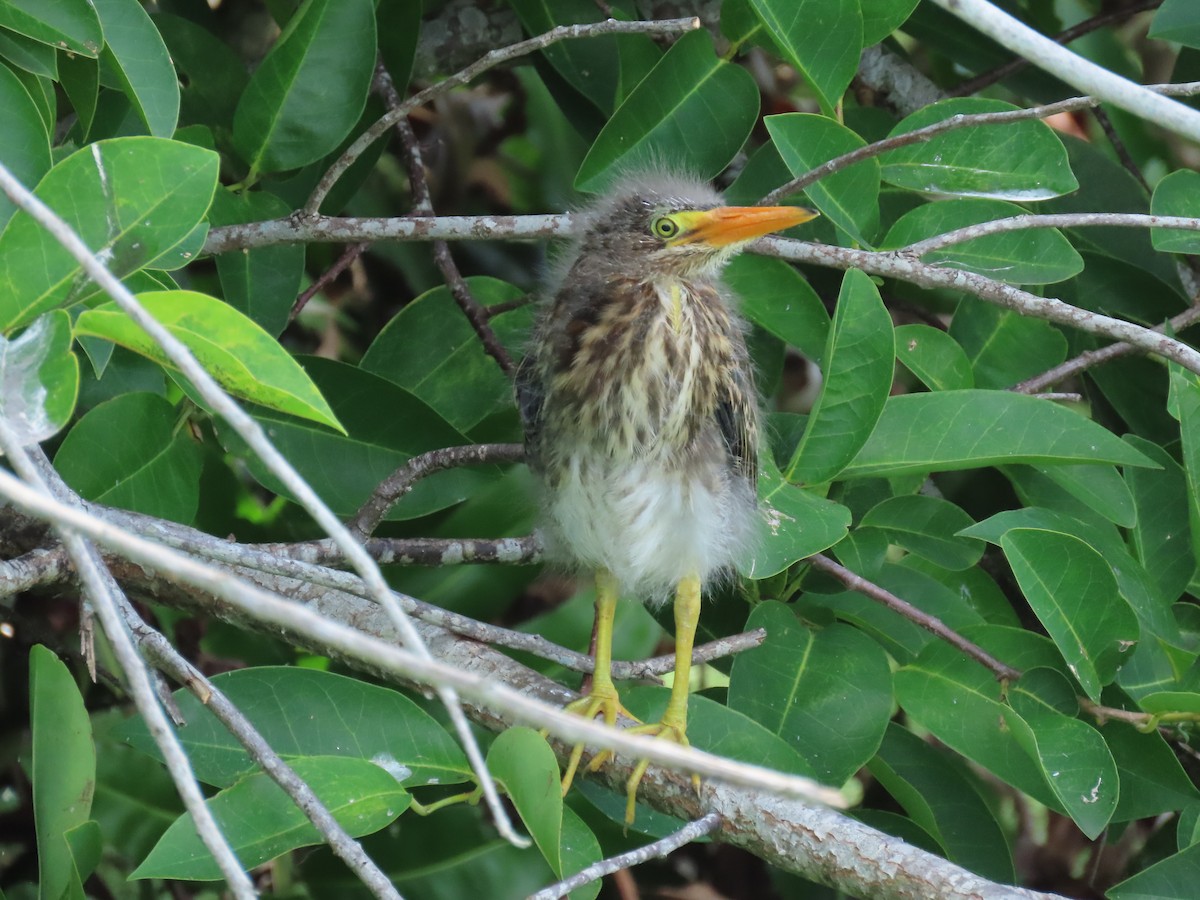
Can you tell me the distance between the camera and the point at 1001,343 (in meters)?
2.57

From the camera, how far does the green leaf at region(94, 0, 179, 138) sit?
195cm

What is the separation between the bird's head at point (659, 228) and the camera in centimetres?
248

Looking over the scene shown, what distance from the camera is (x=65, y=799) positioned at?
1.80 m

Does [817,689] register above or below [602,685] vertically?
above

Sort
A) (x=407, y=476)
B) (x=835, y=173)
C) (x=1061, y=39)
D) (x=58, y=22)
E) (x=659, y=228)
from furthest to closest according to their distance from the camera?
1. (x=1061, y=39)
2. (x=659, y=228)
3. (x=407, y=476)
4. (x=835, y=173)
5. (x=58, y=22)

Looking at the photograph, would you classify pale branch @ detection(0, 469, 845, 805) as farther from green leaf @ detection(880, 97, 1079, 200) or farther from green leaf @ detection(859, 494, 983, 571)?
green leaf @ detection(880, 97, 1079, 200)

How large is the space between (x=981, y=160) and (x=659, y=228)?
638 millimetres

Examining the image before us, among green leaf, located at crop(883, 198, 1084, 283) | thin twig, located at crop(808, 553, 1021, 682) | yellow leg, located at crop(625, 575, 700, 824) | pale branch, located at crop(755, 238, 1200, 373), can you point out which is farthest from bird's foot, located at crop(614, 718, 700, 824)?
green leaf, located at crop(883, 198, 1084, 283)

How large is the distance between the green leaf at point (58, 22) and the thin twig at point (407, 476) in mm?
875

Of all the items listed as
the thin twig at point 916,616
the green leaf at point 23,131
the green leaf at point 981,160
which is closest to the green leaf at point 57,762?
the green leaf at point 23,131

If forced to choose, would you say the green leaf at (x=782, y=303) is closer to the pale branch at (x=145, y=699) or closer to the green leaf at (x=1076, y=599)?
the green leaf at (x=1076, y=599)

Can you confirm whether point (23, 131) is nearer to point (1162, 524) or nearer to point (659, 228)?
point (659, 228)

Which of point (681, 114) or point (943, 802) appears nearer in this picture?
point (943, 802)

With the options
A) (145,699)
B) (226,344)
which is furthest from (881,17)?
(145,699)
